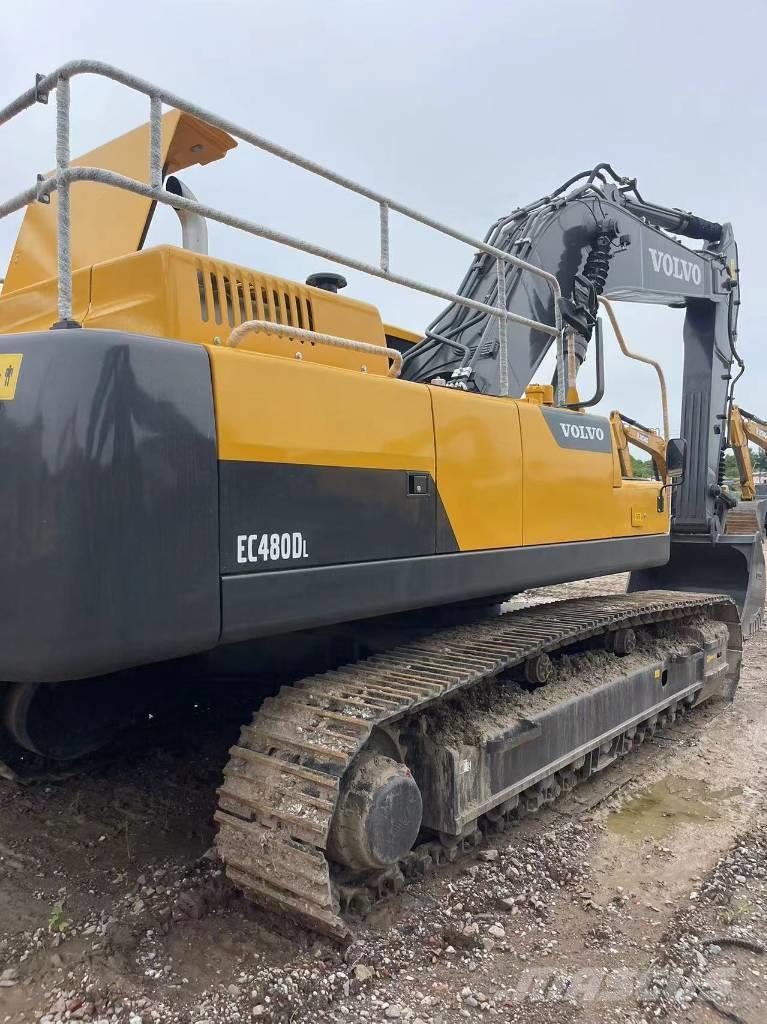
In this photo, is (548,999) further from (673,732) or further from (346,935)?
(673,732)

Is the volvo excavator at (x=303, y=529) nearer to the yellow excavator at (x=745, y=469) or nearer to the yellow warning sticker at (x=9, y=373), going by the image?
the yellow warning sticker at (x=9, y=373)

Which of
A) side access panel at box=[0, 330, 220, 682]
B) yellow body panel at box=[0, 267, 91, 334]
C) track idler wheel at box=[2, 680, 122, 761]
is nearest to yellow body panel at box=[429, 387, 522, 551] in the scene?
side access panel at box=[0, 330, 220, 682]

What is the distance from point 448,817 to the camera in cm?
308

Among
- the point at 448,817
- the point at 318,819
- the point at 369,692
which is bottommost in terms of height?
the point at 448,817

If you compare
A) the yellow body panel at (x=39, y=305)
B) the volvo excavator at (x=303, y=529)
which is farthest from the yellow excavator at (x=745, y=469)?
the yellow body panel at (x=39, y=305)

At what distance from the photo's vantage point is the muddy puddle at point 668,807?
149 inches

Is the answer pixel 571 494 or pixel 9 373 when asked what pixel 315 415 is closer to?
pixel 9 373

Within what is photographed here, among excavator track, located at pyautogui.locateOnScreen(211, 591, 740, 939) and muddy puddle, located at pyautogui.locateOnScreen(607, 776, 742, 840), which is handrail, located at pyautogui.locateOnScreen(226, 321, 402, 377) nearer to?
excavator track, located at pyautogui.locateOnScreen(211, 591, 740, 939)

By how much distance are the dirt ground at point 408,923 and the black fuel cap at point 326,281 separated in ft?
7.77

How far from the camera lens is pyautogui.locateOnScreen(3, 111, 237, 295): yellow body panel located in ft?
10.5

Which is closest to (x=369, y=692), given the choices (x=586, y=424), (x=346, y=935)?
(x=346, y=935)

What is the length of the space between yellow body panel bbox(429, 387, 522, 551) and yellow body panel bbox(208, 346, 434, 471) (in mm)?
120

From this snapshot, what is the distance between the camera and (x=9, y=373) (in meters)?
2.12

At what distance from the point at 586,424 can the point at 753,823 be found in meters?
2.05
